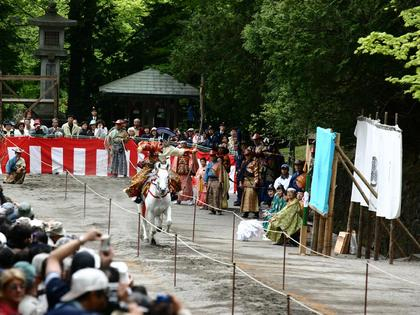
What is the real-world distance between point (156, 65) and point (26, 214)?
3242 cm

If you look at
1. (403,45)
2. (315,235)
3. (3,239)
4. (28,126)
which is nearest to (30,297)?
(3,239)

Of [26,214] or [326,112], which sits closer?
[26,214]

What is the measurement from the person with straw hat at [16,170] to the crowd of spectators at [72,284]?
23346mm

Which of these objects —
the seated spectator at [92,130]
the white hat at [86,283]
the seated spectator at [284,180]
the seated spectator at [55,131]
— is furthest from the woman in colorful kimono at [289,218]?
the white hat at [86,283]

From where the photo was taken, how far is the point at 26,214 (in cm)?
1869

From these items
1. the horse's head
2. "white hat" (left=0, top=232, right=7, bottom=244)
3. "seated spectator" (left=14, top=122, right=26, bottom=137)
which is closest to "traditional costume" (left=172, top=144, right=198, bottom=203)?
"seated spectator" (left=14, top=122, right=26, bottom=137)

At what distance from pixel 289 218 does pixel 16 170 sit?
11.7 m

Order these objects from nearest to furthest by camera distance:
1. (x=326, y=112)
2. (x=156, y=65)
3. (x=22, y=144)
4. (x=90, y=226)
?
(x=90, y=226), (x=326, y=112), (x=22, y=144), (x=156, y=65)

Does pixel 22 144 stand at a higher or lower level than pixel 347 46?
lower

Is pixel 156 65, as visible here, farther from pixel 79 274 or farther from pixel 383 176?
pixel 79 274

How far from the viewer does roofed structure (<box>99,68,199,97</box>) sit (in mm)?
47469

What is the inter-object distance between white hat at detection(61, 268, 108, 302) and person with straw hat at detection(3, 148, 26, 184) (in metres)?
26.4

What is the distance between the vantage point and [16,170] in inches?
1451

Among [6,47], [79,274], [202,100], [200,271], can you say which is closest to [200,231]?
[200,271]
